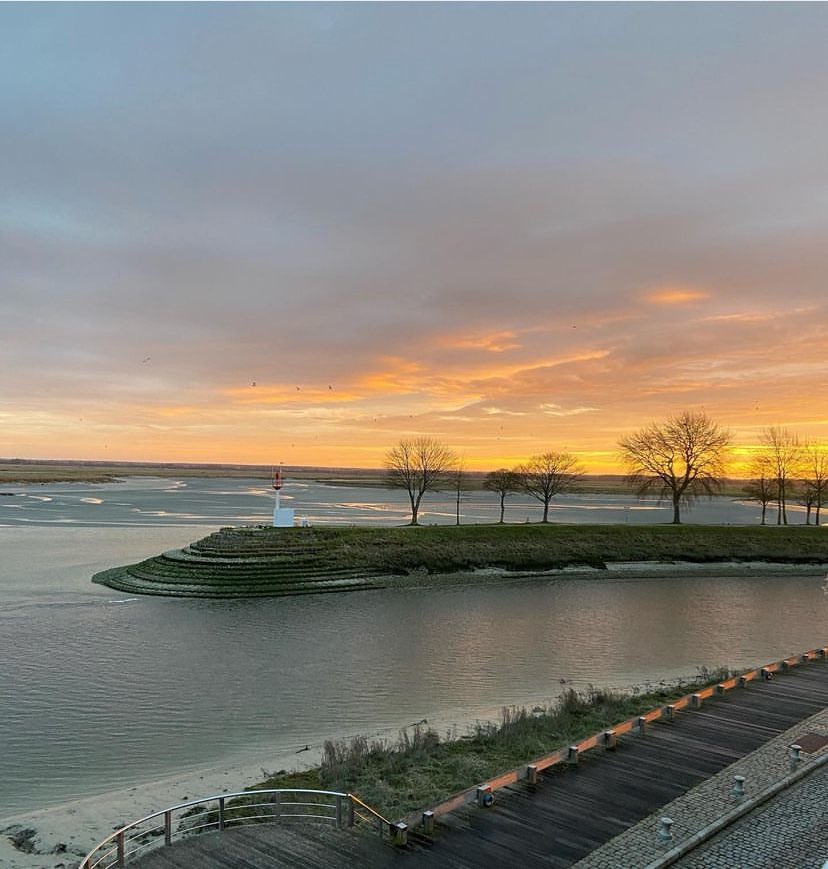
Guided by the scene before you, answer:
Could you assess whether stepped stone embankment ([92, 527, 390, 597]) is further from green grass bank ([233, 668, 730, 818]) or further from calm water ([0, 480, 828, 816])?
green grass bank ([233, 668, 730, 818])

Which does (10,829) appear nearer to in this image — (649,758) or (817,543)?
(649,758)

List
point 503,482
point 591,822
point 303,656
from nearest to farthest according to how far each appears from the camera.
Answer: point 591,822 < point 303,656 < point 503,482

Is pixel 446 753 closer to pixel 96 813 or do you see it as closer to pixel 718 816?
pixel 718 816

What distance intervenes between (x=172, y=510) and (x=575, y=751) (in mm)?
95533

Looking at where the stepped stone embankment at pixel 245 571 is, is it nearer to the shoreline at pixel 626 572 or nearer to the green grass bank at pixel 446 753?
the shoreline at pixel 626 572

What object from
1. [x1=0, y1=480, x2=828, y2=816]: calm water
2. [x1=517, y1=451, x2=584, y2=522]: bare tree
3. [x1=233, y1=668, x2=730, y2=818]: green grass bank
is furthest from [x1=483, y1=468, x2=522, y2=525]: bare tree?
[x1=233, y1=668, x2=730, y2=818]: green grass bank

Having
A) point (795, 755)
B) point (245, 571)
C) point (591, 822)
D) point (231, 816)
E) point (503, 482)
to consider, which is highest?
point (503, 482)

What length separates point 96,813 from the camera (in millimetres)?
14180

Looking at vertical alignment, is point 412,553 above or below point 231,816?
above

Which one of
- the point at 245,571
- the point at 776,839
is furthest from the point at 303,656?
the point at 776,839

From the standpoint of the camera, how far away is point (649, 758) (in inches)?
592

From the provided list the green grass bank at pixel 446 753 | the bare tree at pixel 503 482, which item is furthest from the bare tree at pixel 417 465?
the green grass bank at pixel 446 753

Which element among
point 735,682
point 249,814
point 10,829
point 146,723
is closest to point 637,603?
point 735,682

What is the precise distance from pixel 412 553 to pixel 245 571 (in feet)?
38.9
